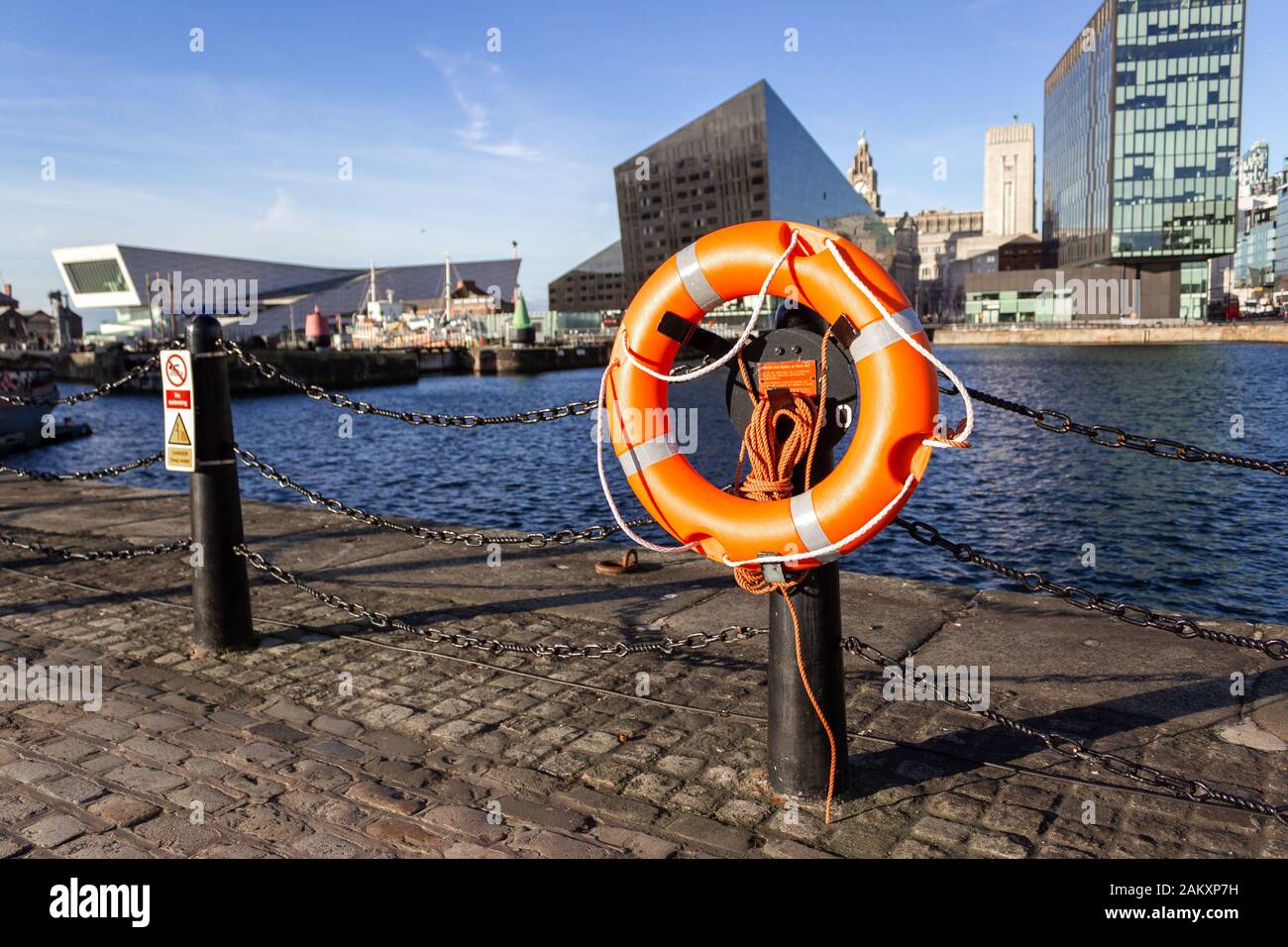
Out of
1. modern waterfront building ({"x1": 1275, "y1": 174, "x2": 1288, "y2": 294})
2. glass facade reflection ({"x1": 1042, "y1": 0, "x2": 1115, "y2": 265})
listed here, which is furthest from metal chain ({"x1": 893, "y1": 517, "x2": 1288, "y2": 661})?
modern waterfront building ({"x1": 1275, "y1": 174, "x2": 1288, "y2": 294})

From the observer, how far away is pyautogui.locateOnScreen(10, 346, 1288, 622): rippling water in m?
11.5

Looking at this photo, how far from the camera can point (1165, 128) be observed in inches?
3110

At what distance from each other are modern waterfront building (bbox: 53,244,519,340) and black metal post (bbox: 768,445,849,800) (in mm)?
99220

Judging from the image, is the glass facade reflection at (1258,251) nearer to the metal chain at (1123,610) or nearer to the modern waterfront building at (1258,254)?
the modern waterfront building at (1258,254)

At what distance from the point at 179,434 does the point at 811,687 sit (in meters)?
3.41

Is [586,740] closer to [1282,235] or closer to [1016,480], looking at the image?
[1016,480]

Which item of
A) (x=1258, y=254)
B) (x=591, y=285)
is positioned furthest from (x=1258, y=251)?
(x=591, y=285)

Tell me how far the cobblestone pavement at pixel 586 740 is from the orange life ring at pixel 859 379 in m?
0.87

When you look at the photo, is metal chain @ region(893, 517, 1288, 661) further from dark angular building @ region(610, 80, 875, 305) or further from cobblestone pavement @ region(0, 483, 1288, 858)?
dark angular building @ region(610, 80, 875, 305)

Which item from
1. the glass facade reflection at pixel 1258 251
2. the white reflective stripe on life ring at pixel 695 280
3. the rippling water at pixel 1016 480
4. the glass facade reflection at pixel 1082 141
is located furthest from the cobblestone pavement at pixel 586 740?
the glass facade reflection at pixel 1258 251

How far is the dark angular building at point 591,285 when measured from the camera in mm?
126375

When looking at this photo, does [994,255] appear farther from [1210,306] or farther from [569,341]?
[569,341]
